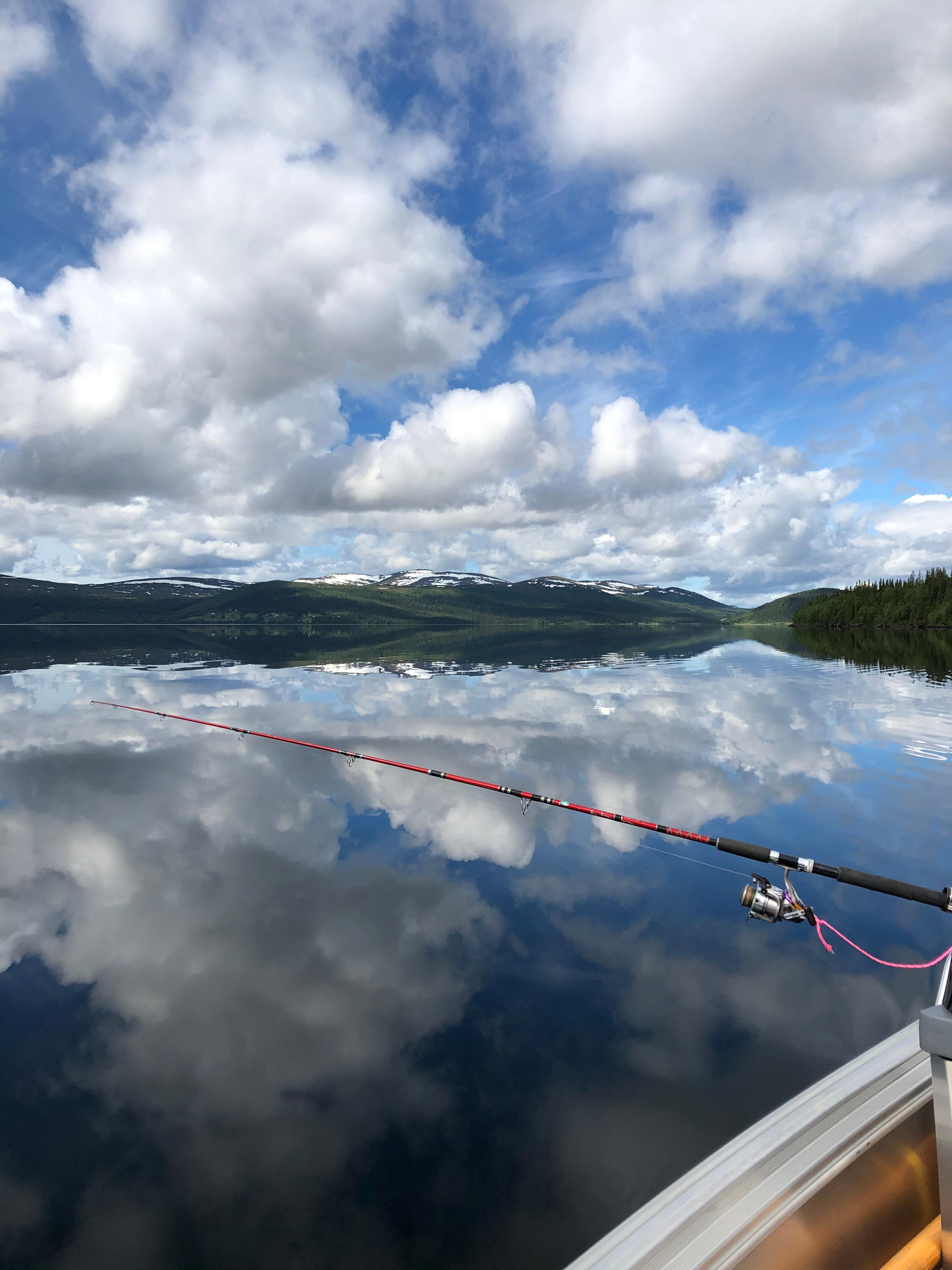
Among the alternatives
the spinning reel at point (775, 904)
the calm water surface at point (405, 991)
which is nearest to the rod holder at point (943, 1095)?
the calm water surface at point (405, 991)

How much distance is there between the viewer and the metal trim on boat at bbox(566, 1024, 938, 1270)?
14.4 ft

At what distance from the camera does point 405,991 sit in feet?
34.0

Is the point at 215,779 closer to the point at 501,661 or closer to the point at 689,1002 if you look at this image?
the point at 689,1002

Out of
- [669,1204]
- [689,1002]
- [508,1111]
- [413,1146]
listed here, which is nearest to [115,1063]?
[413,1146]

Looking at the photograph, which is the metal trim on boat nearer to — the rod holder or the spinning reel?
the rod holder

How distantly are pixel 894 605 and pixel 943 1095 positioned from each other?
196755 mm

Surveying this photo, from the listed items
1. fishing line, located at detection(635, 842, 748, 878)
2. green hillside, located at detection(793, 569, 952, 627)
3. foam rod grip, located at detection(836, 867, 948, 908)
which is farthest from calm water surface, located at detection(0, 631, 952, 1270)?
green hillside, located at detection(793, 569, 952, 627)

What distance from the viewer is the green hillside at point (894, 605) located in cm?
15438

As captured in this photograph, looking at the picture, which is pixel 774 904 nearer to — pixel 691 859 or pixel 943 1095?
pixel 943 1095

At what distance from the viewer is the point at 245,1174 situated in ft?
22.9

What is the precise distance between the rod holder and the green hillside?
585 ft

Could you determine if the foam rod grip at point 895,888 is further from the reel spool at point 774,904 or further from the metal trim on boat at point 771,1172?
the metal trim on boat at point 771,1172

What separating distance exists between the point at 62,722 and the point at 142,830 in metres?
20.9

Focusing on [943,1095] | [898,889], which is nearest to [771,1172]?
[943,1095]
